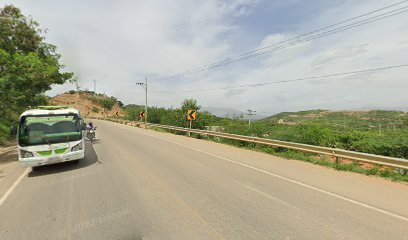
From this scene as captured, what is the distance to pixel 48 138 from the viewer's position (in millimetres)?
8781

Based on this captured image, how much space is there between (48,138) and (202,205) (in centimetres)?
660

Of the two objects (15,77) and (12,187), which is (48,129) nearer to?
(12,187)

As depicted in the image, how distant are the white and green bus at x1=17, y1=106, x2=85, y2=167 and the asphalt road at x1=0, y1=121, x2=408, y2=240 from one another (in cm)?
60

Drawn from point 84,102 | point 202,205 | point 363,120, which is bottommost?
point 202,205

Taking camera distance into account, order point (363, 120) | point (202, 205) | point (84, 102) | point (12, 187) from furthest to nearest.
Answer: point (84, 102) → point (363, 120) → point (12, 187) → point (202, 205)

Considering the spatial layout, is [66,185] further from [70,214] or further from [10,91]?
[10,91]

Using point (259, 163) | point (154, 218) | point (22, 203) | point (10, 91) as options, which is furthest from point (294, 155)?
point (10, 91)

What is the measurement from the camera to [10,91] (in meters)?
12.1

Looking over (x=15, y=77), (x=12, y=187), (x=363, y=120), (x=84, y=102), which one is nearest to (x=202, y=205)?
(x=12, y=187)

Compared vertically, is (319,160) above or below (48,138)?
below

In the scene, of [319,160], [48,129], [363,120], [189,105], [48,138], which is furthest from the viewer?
[363,120]

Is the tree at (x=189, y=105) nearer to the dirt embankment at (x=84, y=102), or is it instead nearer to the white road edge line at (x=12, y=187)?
the white road edge line at (x=12, y=187)

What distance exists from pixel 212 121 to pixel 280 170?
20682mm

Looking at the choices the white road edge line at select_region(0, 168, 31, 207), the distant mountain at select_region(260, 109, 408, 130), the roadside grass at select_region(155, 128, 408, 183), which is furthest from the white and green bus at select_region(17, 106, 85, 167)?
the distant mountain at select_region(260, 109, 408, 130)
